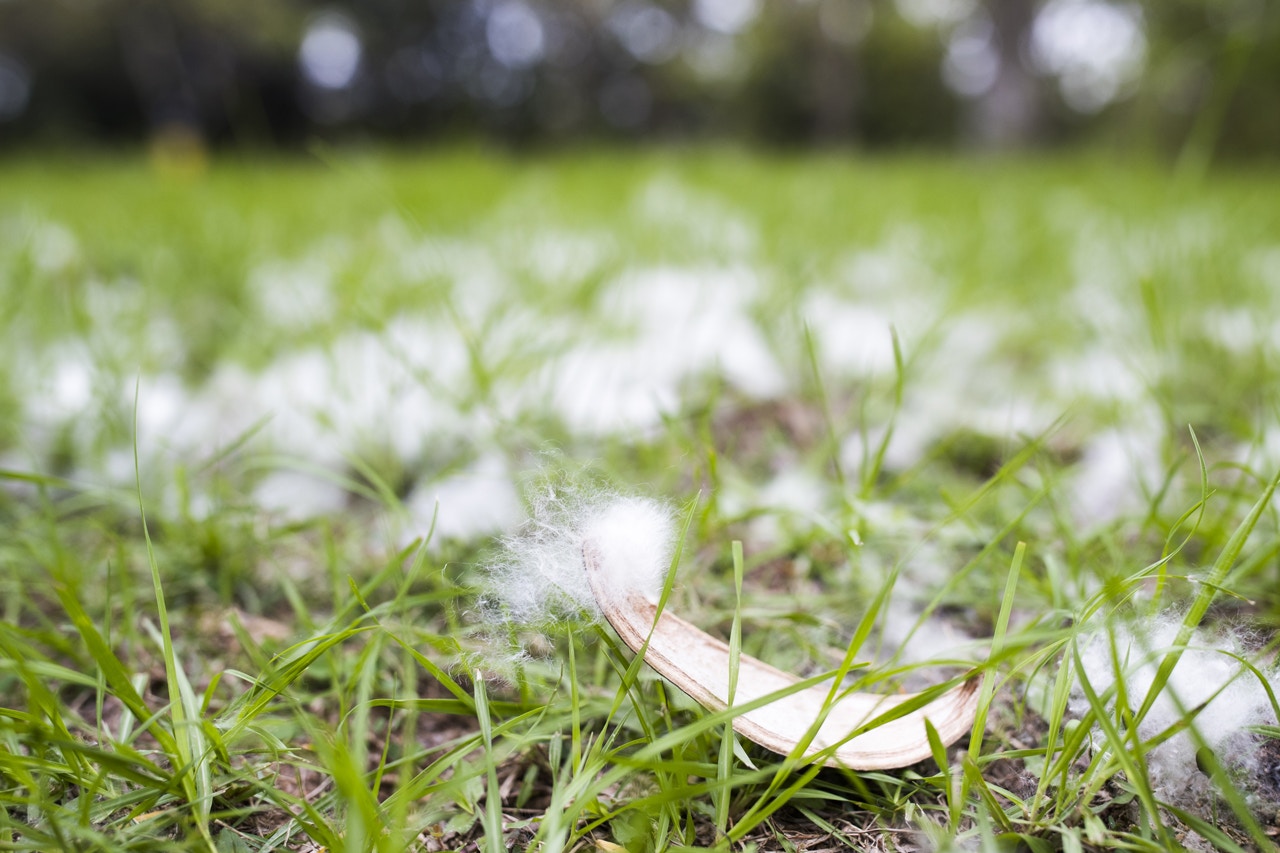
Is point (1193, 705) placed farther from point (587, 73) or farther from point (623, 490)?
point (587, 73)

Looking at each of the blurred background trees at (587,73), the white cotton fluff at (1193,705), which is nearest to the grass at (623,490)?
the white cotton fluff at (1193,705)

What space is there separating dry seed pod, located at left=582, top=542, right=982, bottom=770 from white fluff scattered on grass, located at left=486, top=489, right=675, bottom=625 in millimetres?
17

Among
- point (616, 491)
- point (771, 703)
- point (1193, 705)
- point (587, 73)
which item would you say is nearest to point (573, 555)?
point (616, 491)

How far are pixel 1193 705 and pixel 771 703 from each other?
35cm

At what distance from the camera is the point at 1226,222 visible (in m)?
2.47

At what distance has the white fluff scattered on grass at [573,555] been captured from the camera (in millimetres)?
626

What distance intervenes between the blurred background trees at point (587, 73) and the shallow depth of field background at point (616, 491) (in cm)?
718

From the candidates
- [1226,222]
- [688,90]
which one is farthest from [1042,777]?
[688,90]

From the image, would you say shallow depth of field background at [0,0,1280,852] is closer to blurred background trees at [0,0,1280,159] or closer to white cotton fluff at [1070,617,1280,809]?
white cotton fluff at [1070,617,1280,809]

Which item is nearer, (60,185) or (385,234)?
(385,234)

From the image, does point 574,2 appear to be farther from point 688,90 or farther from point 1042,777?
point 688,90

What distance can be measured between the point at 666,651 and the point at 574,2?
1048cm

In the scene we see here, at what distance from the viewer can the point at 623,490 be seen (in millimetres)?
794

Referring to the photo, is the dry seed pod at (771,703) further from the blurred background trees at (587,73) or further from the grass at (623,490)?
the blurred background trees at (587,73)
